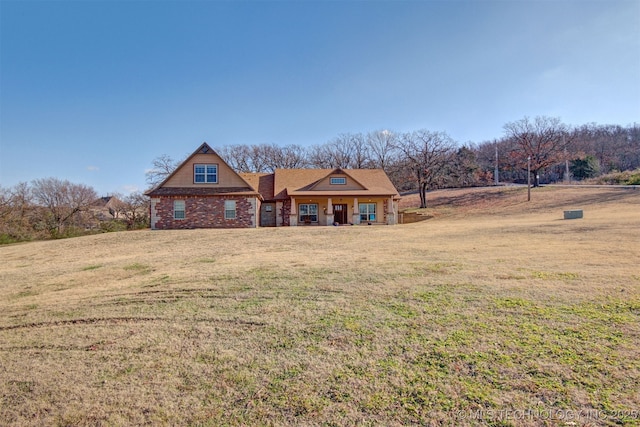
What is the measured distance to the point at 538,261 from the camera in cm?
736

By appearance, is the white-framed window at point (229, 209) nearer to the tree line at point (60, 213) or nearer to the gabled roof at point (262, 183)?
the gabled roof at point (262, 183)

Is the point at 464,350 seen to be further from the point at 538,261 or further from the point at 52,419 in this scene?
the point at 538,261

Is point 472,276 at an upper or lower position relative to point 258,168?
lower

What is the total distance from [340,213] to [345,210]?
462 mm

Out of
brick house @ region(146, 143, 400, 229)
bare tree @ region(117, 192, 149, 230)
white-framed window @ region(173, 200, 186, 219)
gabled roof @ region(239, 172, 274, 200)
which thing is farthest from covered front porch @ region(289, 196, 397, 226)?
bare tree @ region(117, 192, 149, 230)

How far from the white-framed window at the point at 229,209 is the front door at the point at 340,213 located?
309 inches

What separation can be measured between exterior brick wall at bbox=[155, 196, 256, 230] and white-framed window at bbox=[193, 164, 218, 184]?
1.43 metres

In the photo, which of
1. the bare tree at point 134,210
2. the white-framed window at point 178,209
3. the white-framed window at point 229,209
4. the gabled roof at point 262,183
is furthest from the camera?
the bare tree at point 134,210

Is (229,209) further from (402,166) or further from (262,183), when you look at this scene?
(402,166)

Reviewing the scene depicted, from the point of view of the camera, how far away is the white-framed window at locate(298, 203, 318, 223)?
→ 24891mm

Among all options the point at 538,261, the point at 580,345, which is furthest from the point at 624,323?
the point at 538,261

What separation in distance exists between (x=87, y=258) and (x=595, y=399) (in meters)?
13.3

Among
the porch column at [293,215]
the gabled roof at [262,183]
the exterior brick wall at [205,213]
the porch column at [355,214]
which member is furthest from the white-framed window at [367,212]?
the exterior brick wall at [205,213]

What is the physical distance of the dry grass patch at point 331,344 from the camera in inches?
101
